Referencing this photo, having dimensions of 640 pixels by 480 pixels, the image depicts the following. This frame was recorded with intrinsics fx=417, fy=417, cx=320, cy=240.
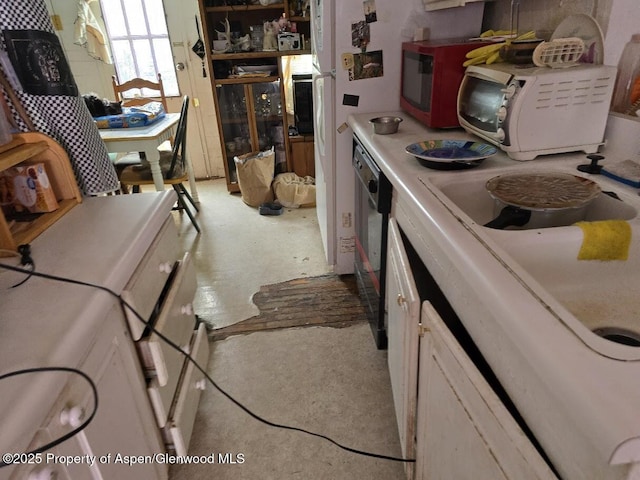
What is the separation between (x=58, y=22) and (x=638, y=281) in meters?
4.48

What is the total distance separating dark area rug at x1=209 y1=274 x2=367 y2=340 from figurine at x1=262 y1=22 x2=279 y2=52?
2.13 meters

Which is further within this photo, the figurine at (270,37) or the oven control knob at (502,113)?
the figurine at (270,37)

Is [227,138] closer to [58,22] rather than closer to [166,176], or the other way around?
[166,176]

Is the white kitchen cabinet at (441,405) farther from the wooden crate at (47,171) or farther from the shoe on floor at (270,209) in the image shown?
the shoe on floor at (270,209)

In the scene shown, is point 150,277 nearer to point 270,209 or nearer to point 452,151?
point 452,151

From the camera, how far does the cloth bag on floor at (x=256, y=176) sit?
3402mm

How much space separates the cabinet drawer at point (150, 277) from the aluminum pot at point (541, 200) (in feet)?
2.87

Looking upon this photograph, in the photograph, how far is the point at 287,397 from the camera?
167 cm

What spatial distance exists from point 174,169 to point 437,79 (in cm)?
214

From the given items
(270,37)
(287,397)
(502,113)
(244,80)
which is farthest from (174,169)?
(502,113)

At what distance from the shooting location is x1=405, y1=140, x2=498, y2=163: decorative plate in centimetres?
120

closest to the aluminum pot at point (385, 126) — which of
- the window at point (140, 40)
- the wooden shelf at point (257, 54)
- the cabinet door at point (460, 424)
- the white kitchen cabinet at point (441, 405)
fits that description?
the white kitchen cabinet at point (441, 405)

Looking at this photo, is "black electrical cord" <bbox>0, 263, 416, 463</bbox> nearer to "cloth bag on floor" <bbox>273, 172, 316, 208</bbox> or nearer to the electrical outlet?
"cloth bag on floor" <bbox>273, 172, 316, 208</bbox>

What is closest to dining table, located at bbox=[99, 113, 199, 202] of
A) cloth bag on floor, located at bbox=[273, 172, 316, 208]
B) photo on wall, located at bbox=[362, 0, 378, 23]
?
cloth bag on floor, located at bbox=[273, 172, 316, 208]
